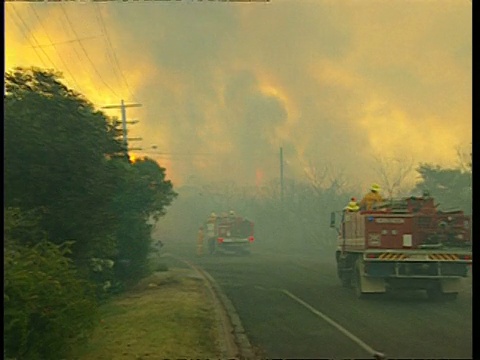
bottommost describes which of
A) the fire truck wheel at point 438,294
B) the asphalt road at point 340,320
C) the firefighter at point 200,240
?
the asphalt road at point 340,320

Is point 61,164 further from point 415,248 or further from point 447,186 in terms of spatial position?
point 447,186

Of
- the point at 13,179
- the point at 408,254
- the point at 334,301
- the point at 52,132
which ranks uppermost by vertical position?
the point at 52,132

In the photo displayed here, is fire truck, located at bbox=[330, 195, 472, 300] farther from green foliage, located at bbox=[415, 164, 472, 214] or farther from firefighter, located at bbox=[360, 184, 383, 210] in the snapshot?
green foliage, located at bbox=[415, 164, 472, 214]

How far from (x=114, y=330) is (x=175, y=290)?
16.9 feet

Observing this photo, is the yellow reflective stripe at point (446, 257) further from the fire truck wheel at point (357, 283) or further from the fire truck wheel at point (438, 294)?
the fire truck wheel at point (357, 283)

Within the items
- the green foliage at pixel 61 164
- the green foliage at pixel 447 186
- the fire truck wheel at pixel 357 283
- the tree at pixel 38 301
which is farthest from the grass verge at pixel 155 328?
the green foliage at pixel 447 186

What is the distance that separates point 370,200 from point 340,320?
328cm

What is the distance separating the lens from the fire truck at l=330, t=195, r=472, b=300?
11.0m

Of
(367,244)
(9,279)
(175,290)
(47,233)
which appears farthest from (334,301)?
(9,279)

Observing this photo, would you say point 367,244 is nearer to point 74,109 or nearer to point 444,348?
point 444,348

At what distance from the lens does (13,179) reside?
6617 millimetres

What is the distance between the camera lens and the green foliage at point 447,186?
11.4 meters

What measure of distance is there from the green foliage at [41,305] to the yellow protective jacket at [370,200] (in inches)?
263

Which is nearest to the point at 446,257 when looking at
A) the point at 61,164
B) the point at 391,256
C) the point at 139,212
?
the point at 391,256
